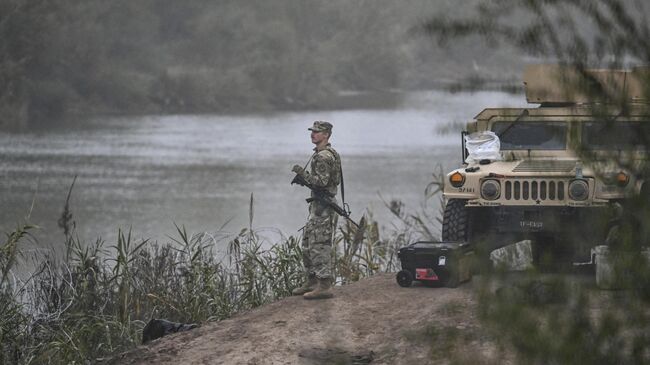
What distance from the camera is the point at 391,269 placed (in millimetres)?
12531

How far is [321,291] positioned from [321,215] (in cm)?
54

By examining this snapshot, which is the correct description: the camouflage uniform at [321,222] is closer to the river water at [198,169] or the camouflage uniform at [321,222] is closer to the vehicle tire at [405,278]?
the vehicle tire at [405,278]

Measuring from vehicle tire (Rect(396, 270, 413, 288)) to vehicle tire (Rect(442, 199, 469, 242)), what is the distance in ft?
2.50

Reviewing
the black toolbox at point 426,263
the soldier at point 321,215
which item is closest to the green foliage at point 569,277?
the black toolbox at point 426,263

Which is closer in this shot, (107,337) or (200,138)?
(107,337)

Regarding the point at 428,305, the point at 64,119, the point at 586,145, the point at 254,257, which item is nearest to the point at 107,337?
the point at 254,257

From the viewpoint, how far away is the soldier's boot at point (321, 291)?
9.29m

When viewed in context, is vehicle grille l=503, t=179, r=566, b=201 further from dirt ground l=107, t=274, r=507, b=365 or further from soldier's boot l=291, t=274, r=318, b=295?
soldier's boot l=291, t=274, r=318, b=295

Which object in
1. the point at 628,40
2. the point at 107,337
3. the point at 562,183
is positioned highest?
the point at 628,40

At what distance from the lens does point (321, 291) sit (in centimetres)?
933

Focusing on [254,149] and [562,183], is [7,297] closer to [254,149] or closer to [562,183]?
[562,183]

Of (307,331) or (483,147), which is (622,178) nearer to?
(307,331)

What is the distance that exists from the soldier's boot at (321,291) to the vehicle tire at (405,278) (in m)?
0.53

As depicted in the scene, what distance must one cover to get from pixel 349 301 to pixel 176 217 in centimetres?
Result: 1325
